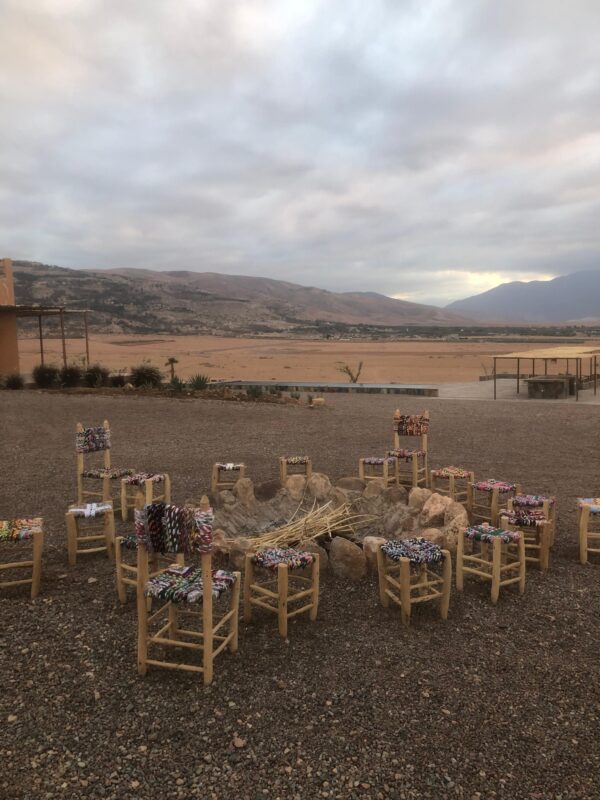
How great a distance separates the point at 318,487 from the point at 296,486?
0.22 metres

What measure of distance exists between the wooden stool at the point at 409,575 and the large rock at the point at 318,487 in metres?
1.44

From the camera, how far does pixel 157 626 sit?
3.91m

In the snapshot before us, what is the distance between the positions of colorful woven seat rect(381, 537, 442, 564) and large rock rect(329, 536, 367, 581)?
44 centimetres

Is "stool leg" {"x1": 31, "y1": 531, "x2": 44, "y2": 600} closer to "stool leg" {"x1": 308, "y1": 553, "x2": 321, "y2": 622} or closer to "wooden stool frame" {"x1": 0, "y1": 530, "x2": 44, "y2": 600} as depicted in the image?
"wooden stool frame" {"x1": 0, "y1": 530, "x2": 44, "y2": 600}

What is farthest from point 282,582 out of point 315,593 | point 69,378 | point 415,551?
point 69,378

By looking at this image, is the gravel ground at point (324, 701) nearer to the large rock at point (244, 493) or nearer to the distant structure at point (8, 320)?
the large rock at point (244, 493)

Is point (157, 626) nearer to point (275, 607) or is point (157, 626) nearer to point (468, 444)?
point (275, 607)

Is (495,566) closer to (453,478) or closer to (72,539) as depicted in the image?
(453,478)

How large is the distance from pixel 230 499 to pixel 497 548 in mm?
2376

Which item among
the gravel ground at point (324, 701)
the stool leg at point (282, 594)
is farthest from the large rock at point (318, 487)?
the stool leg at point (282, 594)

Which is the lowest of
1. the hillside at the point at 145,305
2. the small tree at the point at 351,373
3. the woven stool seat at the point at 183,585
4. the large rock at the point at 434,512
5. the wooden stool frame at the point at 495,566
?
the wooden stool frame at the point at 495,566

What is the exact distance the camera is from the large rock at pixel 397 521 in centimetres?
517

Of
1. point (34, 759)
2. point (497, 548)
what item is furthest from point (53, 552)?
point (497, 548)

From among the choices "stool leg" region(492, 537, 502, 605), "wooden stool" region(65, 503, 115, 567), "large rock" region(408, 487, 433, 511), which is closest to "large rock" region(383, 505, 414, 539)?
"large rock" region(408, 487, 433, 511)
